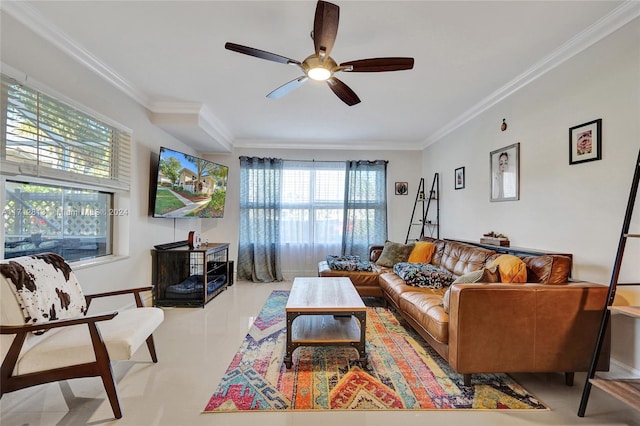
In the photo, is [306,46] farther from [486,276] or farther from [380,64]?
[486,276]

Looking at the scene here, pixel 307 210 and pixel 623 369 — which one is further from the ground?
pixel 307 210

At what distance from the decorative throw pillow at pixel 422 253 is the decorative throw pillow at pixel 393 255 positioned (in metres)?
0.09

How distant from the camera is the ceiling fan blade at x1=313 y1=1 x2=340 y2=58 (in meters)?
1.55

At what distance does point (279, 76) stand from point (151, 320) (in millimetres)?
2380

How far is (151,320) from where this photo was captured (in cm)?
203

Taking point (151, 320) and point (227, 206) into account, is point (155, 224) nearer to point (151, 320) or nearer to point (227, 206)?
point (227, 206)

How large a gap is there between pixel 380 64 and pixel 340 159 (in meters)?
3.49

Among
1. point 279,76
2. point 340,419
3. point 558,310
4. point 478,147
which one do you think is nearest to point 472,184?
point 478,147

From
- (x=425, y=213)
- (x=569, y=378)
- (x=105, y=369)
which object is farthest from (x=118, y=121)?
(x=425, y=213)

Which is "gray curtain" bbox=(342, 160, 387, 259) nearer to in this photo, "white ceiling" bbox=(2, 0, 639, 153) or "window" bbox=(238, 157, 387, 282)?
"window" bbox=(238, 157, 387, 282)

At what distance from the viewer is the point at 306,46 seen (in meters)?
2.35

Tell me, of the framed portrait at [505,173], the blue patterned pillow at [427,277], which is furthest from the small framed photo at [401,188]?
the blue patterned pillow at [427,277]

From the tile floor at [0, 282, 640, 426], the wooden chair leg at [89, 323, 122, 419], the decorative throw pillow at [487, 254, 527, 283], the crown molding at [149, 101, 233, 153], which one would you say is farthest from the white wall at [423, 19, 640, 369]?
the crown molding at [149, 101, 233, 153]

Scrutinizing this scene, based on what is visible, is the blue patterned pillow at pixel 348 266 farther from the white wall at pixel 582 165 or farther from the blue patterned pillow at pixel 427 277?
the white wall at pixel 582 165
